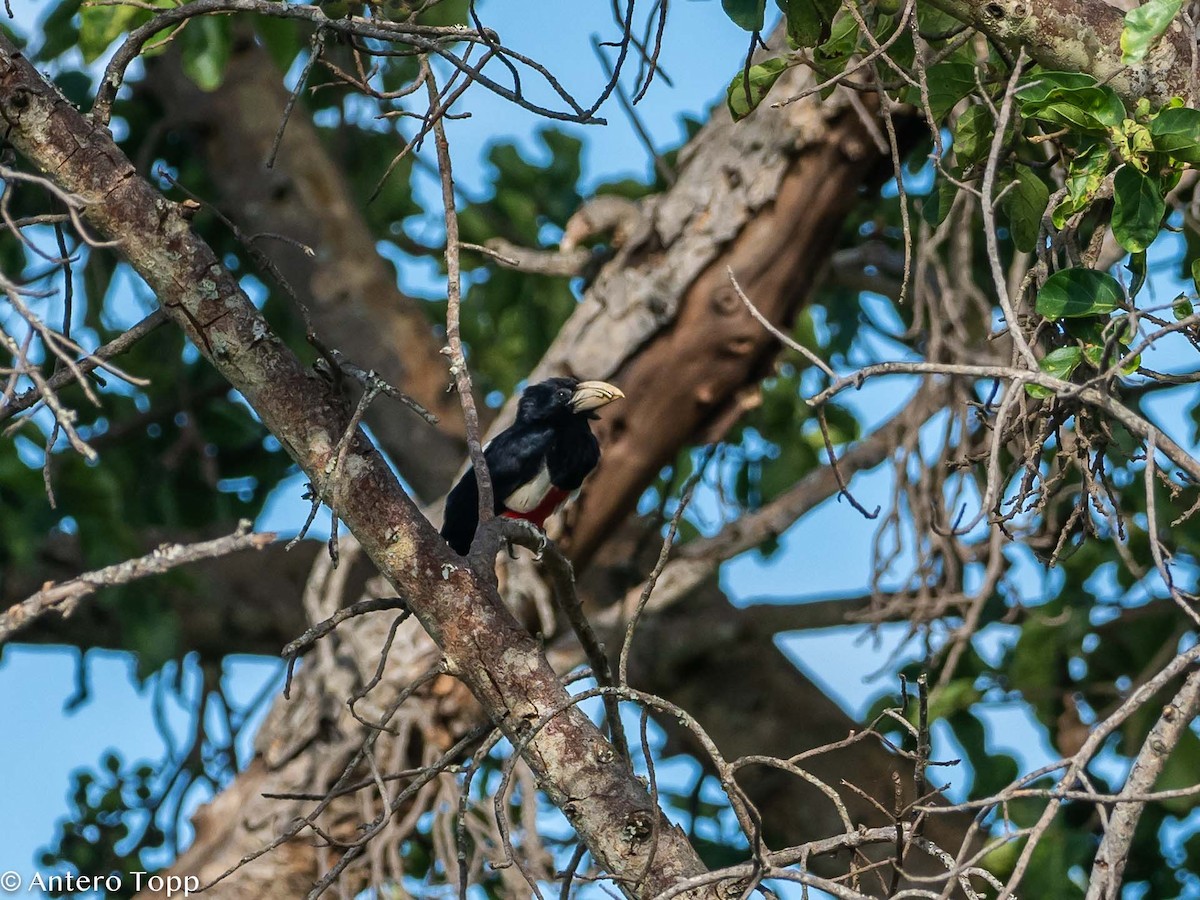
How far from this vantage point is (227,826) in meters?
4.09

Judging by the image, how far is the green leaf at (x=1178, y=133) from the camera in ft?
6.13

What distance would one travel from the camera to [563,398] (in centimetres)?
418

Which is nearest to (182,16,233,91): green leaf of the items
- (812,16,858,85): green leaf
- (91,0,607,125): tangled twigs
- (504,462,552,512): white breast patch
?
(504,462,552,512): white breast patch

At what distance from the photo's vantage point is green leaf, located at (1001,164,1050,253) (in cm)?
217

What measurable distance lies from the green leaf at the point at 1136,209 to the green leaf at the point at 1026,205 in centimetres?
19

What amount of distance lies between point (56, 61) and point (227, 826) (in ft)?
7.97

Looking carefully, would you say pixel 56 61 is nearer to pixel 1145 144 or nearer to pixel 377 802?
pixel 377 802

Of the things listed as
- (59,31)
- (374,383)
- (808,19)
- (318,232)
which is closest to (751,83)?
(808,19)

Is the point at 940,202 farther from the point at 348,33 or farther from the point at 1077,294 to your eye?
the point at 348,33

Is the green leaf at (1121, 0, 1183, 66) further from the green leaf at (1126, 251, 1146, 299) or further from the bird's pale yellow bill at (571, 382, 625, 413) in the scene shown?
the bird's pale yellow bill at (571, 382, 625, 413)

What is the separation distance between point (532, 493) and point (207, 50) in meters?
1.63

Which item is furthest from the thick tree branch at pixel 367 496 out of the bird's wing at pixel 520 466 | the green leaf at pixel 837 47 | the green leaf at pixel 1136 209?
the bird's wing at pixel 520 466

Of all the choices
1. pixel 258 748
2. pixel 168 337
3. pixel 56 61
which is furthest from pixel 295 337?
pixel 258 748

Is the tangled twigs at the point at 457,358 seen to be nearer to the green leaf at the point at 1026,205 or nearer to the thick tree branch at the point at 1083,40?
the thick tree branch at the point at 1083,40
